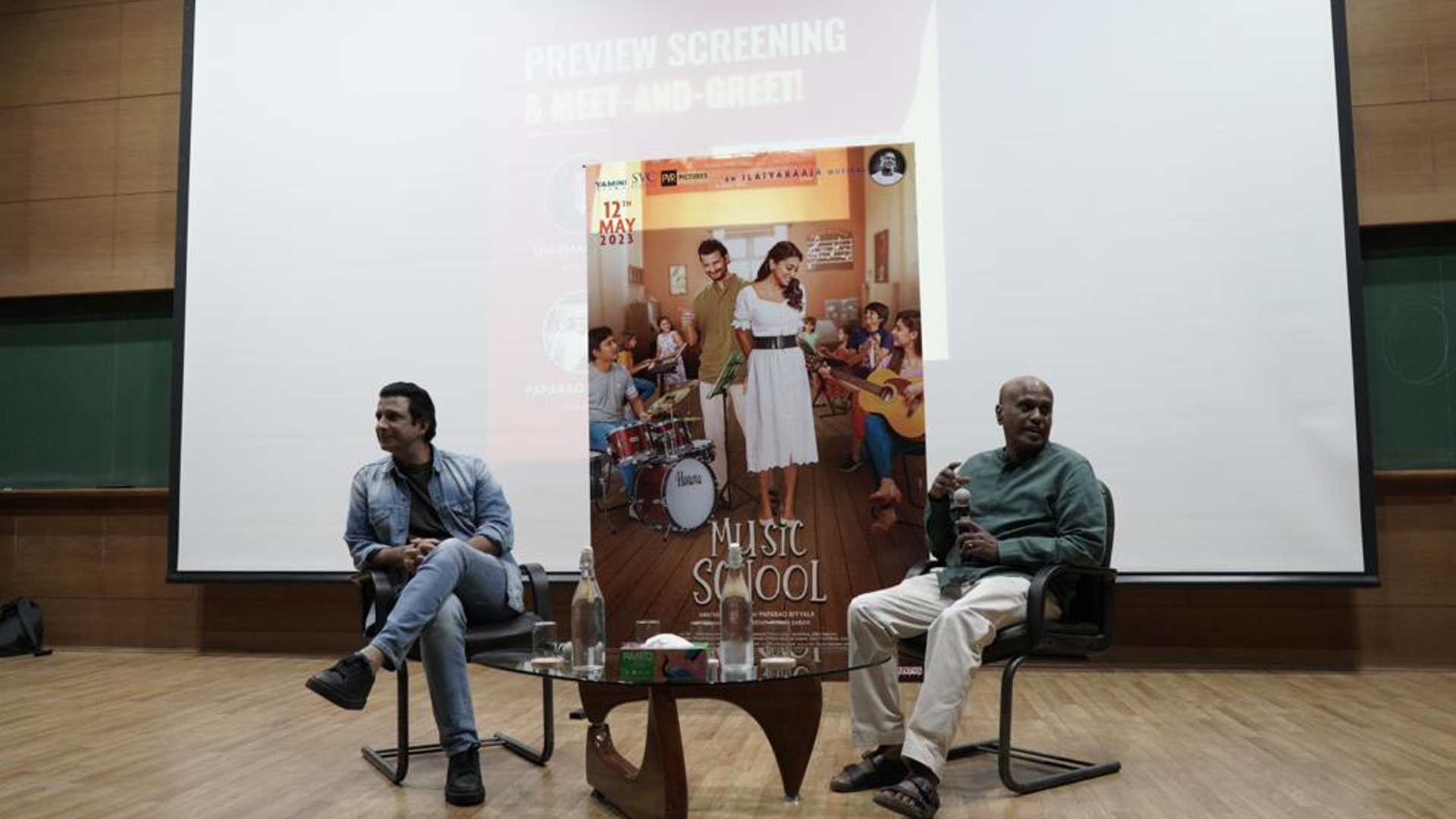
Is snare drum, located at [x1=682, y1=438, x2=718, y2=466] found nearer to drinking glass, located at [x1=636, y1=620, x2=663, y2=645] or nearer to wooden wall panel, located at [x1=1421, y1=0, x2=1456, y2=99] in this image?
drinking glass, located at [x1=636, y1=620, x2=663, y2=645]

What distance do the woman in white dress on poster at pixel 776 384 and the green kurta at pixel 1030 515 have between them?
3.19 feet

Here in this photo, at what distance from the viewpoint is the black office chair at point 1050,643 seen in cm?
248

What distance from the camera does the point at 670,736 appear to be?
2.23 metres

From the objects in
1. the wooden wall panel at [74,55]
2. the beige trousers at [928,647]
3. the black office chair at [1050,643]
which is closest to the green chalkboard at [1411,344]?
the black office chair at [1050,643]

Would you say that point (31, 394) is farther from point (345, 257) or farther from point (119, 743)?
point (119, 743)

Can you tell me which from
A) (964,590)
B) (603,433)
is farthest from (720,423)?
(964,590)

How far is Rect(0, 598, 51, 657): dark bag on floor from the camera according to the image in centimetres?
494

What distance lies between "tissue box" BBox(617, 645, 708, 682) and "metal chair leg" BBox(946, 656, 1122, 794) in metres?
0.77

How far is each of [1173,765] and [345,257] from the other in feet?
12.7

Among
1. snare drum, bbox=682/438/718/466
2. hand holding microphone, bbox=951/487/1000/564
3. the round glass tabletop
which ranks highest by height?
snare drum, bbox=682/438/718/466

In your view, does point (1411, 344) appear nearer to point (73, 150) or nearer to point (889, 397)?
point (889, 397)

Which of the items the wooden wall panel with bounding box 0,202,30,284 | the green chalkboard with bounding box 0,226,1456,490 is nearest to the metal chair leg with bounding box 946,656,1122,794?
the green chalkboard with bounding box 0,226,1456,490

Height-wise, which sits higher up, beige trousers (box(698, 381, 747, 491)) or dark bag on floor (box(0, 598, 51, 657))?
beige trousers (box(698, 381, 747, 491))

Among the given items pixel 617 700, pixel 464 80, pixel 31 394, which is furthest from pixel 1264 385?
pixel 31 394
